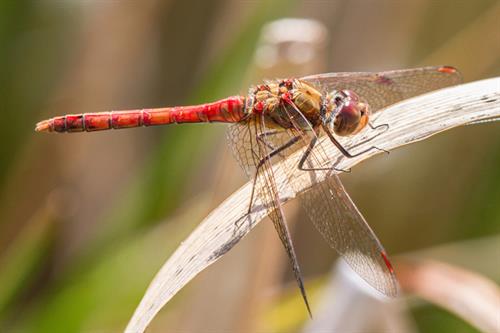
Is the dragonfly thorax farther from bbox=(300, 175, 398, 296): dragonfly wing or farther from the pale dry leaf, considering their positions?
the pale dry leaf

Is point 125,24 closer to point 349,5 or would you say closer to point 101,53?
point 101,53

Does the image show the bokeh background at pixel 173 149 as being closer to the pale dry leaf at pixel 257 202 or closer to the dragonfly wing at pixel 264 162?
the dragonfly wing at pixel 264 162

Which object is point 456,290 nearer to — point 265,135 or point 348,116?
point 348,116

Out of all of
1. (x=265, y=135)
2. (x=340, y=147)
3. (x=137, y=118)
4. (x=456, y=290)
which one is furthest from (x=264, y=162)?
(x=137, y=118)

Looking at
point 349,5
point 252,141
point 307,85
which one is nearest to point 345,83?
point 307,85

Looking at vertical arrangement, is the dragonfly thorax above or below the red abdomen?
below

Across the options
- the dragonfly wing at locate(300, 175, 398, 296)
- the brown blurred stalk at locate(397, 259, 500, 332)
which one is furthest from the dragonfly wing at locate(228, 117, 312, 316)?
the brown blurred stalk at locate(397, 259, 500, 332)

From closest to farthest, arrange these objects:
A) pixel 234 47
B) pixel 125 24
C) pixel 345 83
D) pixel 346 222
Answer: pixel 346 222, pixel 345 83, pixel 234 47, pixel 125 24
